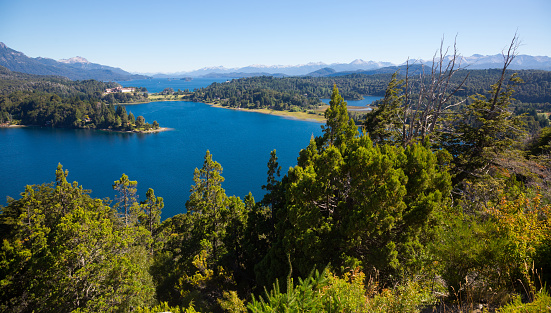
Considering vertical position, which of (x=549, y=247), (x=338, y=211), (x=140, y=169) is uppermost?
(x=549, y=247)

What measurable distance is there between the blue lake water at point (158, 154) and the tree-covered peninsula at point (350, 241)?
26593mm

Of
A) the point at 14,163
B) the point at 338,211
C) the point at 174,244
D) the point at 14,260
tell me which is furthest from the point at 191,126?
the point at 338,211

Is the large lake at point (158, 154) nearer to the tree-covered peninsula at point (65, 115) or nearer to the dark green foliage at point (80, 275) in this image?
the tree-covered peninsula at point (65, 115)

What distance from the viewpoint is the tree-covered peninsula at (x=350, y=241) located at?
670 cm

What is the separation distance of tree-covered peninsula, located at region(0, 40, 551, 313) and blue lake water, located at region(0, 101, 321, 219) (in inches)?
1047

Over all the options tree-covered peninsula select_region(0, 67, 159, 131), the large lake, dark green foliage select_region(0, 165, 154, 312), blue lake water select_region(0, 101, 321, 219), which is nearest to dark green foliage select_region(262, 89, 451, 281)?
dark green foliage select_region(0, 165, 154, 312)

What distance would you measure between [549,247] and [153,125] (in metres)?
116

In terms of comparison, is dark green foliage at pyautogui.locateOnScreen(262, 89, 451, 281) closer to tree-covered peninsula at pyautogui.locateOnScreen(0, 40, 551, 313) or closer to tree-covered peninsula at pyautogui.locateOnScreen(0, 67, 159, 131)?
tree-covered peninsula at pyautogui.locateOnScreen(0, 40, 551, 313)

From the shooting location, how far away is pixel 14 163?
64938 millimetres

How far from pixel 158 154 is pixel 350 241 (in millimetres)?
73488

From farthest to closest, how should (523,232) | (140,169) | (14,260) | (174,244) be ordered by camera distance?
(140,169) < (174,244) < (14,260) < (523,232)

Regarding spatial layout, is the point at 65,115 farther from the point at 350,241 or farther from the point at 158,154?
the point at 350,241

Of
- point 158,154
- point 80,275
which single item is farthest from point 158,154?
point 80,275

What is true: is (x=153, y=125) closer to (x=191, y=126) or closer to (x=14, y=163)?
(x=191, y=126)
